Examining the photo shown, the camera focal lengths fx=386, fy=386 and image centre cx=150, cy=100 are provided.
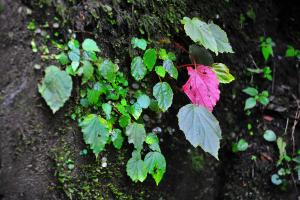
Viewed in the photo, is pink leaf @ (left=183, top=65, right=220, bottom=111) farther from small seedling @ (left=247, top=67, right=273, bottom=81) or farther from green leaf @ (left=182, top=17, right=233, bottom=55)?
small seedling @ (left=247, top=67, right=273, bottom=81)

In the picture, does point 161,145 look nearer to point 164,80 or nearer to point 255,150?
point 164,80

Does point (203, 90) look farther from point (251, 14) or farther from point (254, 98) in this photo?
point (251, 14)

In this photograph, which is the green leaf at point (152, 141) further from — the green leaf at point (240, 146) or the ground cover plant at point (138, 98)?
the green leaf at point (240, 146)

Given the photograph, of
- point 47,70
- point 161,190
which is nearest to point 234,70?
point 161,190

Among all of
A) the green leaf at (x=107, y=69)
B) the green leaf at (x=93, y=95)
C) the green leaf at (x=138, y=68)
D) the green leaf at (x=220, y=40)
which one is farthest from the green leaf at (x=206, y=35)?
the green leaf at (x=93, y=95)

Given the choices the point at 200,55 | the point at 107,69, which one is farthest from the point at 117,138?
the point at 200,55

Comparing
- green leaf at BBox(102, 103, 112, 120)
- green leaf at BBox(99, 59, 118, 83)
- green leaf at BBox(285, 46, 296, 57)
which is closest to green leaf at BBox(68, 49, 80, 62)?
green leaf at BBox(99, 59, 118, 83)

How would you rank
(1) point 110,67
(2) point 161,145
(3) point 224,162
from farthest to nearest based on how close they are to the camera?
(3) point 224,162, (2) point 161,145, (1) point 110,67
